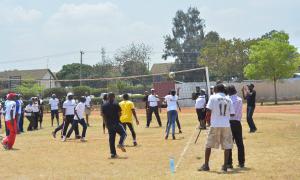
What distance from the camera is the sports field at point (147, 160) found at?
1236 centimetres

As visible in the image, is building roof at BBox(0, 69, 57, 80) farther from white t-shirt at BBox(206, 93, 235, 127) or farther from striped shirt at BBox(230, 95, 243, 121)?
white t-shirt at BBox(206, 93, 235, 127)

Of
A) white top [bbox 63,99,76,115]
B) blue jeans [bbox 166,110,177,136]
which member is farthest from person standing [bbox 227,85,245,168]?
white top [bbox 63,99,76,115]

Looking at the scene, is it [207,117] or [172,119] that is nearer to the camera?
[207,117]

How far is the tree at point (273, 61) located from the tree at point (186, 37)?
3894 cm

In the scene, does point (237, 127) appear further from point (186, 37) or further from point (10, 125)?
point (186, 37)

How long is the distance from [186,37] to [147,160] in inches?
3320

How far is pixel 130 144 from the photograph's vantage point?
64.5 ft

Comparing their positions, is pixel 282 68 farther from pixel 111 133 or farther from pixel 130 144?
pixel 111 133

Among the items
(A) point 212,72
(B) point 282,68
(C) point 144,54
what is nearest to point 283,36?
(B) point 282,68

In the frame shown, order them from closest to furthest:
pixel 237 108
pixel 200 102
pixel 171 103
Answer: pixel 237 108
pixel 171 103
pixel 200 102

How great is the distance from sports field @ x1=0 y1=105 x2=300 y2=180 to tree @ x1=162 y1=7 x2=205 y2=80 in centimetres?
7608

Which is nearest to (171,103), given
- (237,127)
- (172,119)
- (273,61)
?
(172,119)

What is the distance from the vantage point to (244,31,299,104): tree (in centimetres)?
5609

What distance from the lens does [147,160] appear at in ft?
49.1
